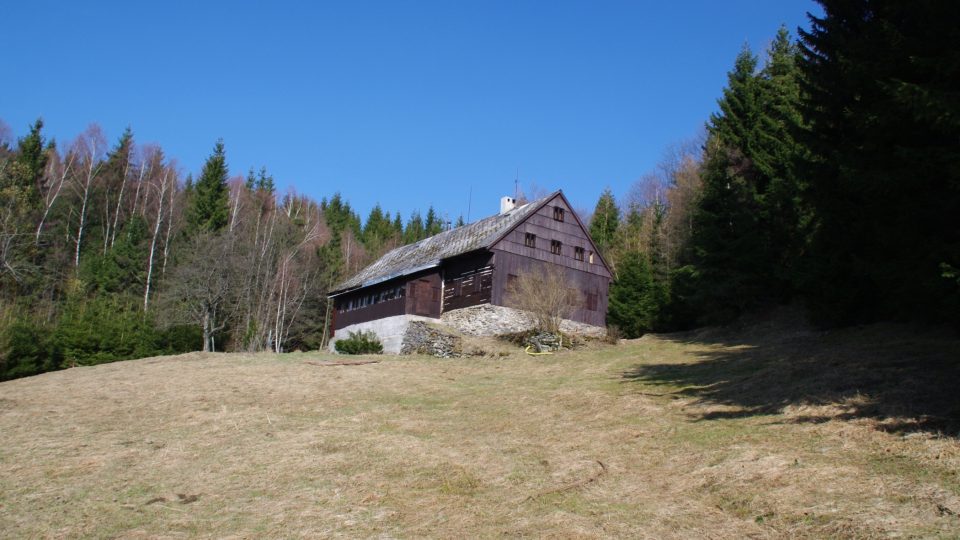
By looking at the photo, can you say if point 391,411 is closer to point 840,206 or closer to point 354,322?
point 840,206

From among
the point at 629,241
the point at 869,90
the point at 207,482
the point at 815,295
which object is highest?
the point at 629,241

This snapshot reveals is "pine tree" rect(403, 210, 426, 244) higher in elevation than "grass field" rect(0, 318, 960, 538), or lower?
higher

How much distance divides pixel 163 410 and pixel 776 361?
16.4 m

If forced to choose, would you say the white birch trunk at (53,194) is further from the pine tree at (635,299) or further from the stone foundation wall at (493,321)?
the pine tree at (635,299)

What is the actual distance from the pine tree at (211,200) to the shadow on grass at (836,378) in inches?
1680

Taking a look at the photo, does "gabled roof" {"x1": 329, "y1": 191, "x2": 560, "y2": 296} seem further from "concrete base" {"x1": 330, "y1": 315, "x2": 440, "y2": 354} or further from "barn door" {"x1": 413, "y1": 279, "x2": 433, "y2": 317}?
"concrete base" {"x1": 330, "y1": 315, "x2": 440, "y2": 354}

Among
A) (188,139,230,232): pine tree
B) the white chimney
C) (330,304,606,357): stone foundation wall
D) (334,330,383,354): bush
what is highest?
(188,139,230,232): pine tree

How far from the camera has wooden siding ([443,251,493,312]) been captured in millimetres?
35000

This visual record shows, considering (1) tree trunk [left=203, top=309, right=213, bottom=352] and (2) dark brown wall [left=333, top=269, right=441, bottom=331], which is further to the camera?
(1) tree trunk [left=203, top=309, right=213, bottom=352]

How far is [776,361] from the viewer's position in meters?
18.6

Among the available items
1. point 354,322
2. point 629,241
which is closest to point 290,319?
point 354,322

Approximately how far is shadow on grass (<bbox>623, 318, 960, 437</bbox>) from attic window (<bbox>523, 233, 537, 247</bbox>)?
14.3 m

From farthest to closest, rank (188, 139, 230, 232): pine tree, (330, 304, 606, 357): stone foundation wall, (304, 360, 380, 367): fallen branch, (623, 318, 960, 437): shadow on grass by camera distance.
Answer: (188, 139, 230, 232): pine tree < (330, 304, 606, 357): stone foundation wall < (304, 360, 380, 367): fallen branch < (623, 318, 960, 437): shadow on grass

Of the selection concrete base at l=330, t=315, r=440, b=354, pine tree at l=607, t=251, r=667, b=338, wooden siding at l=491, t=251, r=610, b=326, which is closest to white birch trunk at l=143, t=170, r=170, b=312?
concrete base at l=330, t=315, r=440, b=354
